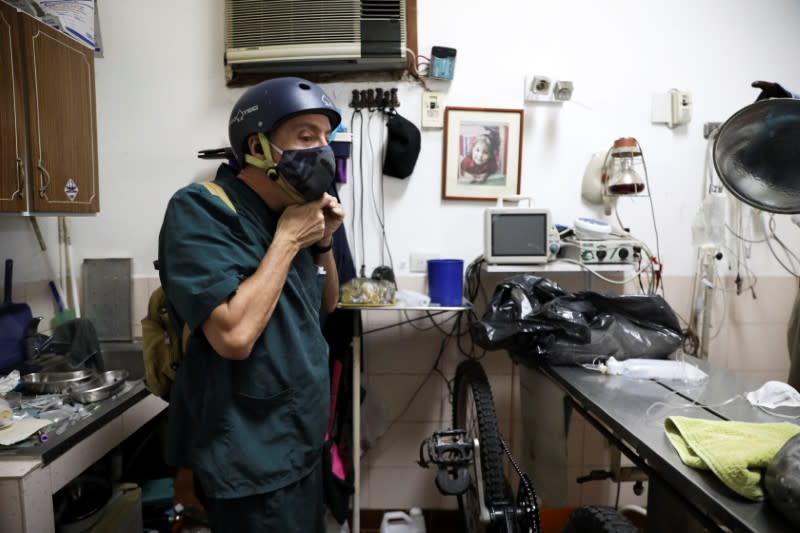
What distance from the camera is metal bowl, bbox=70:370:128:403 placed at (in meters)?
1.43

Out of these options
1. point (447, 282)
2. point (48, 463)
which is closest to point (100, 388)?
point (48, 463)

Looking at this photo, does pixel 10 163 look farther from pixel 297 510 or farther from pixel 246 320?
pixel 297 510

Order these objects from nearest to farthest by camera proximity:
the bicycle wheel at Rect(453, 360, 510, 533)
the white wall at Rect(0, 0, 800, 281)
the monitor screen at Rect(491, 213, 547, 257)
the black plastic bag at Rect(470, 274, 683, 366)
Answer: the bicycle wheel at Rect(453, 360, 510, 533) < the black plastic bag at Rect(470, 274, 683, 366) < the monitor screen at Rect(491, 213, 547, 257) < the white wall at Rect(0, 0, 800, 281)

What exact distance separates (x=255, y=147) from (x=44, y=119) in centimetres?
101

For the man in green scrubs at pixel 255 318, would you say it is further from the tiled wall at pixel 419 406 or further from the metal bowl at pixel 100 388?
the tiled wall at pixel 419 406

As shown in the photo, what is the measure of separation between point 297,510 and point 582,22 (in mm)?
2305

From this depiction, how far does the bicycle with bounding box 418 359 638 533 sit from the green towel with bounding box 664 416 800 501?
0.33m

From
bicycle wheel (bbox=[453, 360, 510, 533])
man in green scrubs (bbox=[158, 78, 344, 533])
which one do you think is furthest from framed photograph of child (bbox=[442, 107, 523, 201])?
man in green scrubs (bbox=[158, 78, 344, 533])

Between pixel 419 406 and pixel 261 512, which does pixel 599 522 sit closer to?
pixel 261 512

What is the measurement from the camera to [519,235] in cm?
180

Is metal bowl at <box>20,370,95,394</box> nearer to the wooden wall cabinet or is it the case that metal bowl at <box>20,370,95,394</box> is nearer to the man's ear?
the wooden wall cabinet

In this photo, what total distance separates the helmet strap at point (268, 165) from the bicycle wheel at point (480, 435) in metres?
0.99

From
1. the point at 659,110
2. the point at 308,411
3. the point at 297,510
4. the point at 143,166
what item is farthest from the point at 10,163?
the point at 659,110

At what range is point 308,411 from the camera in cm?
104
